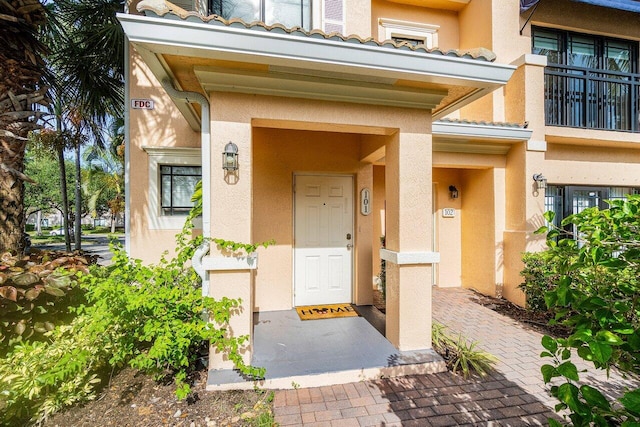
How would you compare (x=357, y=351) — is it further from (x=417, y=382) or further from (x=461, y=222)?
(x=461, y=222)

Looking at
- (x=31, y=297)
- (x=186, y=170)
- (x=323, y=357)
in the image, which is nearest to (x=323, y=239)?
(x=323, y=357)

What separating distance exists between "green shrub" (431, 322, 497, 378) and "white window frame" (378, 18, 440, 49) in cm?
689

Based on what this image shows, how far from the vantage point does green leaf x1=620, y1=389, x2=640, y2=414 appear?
3.98 ft

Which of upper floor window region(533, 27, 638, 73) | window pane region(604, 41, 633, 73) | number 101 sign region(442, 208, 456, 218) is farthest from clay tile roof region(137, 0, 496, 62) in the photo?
window pane region(604, 41, 633, 73)

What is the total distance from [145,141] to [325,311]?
190 inches

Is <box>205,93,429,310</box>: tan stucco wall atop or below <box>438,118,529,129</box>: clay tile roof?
below

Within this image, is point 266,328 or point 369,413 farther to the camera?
point 266,328

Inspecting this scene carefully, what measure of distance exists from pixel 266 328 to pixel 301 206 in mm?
2363

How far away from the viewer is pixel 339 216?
6000mm

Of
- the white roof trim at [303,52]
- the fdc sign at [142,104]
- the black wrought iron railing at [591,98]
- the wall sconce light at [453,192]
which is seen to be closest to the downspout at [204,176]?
the white roof trim at [303,52]

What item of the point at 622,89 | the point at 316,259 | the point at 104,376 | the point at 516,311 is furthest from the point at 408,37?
the point at 104,376

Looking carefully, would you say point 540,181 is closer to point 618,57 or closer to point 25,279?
point 618,57

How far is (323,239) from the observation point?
593 centimetres

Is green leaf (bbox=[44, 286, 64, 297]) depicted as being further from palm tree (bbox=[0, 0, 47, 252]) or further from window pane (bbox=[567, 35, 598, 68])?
window pane (bbox=[567, 35, 598, 68])
